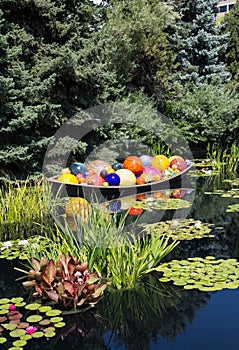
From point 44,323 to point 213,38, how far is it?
12.1 meters

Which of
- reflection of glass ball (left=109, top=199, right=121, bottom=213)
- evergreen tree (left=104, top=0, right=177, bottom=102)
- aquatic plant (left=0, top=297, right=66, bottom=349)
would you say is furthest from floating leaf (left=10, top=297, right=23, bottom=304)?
evergreen tree (left=104, top=0, right=177, bottom=102)

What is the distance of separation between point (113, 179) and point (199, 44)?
8.11 metres

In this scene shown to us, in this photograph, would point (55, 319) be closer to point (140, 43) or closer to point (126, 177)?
point (126, 177)

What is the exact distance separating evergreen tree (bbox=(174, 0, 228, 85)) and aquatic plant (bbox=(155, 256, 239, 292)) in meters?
9.60

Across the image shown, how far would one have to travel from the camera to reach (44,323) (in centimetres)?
290

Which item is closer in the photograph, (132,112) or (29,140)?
(29,140)

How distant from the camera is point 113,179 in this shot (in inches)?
270

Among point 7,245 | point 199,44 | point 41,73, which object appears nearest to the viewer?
point 7,245

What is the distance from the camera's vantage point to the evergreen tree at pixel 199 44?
42.7ft

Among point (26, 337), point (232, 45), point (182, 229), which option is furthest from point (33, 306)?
point (232, 45)

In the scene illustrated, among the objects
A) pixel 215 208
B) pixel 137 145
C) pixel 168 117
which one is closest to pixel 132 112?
pixel 137 145

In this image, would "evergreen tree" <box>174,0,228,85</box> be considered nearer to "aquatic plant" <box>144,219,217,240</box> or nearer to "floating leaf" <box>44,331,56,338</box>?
"aquatic plant" <box>144,219,217,240</box>

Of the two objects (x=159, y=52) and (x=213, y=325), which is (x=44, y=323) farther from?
(x=159, y=52)

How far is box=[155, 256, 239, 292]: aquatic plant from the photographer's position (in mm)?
3424
